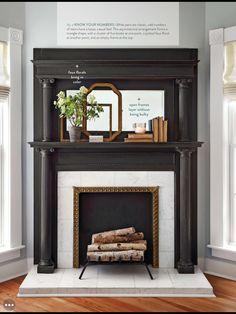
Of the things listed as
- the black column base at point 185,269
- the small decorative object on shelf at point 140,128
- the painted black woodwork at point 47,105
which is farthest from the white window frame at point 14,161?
the black column base at point 185,269

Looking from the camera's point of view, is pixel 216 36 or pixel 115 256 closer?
pixel 115 256

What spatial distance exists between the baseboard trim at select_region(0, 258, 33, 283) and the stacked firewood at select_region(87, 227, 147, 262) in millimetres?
874

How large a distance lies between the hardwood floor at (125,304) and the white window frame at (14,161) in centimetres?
67

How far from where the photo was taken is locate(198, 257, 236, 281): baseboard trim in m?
4.49

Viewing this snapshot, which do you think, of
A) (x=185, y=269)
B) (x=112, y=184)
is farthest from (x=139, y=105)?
(x=185, y=269)

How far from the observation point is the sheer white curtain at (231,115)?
449 centimetres

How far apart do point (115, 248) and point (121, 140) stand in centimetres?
112

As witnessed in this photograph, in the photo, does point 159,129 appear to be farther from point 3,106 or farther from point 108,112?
point 3,106

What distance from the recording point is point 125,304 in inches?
146

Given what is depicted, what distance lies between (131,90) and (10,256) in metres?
2.10

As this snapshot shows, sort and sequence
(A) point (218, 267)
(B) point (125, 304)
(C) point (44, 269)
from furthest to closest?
(A) point (218, 267)
(C) point (44, 269)
(B) point (125, 304)

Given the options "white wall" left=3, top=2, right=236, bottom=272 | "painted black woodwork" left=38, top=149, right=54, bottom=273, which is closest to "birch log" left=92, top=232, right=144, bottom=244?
"painted black woodwork" left=38, top=149, right=54, bottom=273

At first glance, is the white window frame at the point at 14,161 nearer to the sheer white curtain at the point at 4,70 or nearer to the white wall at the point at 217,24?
the sheer white curtain at the point at 4,70

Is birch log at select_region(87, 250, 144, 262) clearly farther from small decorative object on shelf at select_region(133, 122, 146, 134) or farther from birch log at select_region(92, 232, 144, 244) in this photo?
small decorative object on shelf at select_region(133, 122, 146, 134)
